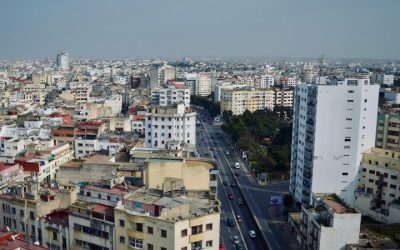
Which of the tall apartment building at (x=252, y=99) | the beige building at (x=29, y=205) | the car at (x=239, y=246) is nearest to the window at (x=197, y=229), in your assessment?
the beige building at (x=29, y=205)

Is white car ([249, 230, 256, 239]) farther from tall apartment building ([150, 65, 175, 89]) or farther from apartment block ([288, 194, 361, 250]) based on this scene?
tall apartment building ([150, 65, 175, 89])

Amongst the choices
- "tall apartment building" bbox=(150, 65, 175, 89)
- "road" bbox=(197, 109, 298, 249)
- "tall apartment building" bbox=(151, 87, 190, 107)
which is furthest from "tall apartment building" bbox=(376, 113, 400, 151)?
"tall apartment building" bbox=(150, 65, 175, 89)

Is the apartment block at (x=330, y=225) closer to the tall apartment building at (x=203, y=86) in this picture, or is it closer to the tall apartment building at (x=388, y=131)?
the tall apartment building at (x=388, y=131)

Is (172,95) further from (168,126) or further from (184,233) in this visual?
(184,233)

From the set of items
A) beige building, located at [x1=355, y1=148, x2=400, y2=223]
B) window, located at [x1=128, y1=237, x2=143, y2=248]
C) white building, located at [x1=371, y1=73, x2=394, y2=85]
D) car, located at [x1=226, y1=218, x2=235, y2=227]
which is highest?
white building, located at [x1=371, y1=73, x2=394, y2=85]

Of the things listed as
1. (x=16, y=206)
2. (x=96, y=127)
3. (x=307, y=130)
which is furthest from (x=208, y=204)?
(x=96, y=127)
